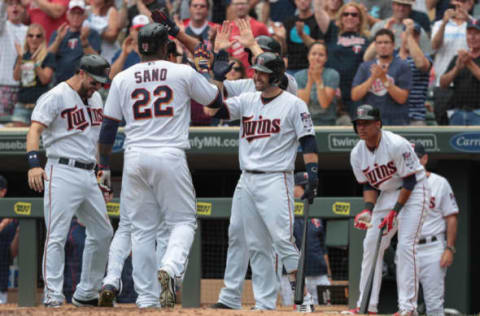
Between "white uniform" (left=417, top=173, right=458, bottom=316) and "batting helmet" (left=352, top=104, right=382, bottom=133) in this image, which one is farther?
"white uniform" (left=417, top=173, right=458, bottom=316)

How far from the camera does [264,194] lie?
5809mm

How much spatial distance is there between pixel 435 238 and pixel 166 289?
13.4 ft

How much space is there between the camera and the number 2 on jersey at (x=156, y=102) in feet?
17.0

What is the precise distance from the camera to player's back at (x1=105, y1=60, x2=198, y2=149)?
5.18 m

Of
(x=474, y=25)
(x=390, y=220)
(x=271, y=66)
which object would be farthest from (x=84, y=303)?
(x=474, y=25)

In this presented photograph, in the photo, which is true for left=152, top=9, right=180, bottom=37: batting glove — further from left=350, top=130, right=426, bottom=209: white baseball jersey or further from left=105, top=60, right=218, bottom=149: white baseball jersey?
left=350, top=130, right=426, bottom=209: white baseball jersey

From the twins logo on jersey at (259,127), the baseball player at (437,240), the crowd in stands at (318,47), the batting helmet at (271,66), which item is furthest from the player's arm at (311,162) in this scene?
the crowd in stands at (318,47)

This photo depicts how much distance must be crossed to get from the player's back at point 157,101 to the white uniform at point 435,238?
3666 millimetres

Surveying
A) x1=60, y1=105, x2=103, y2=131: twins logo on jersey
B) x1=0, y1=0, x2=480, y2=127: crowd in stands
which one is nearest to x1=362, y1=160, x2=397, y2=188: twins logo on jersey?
x1=0, y1=0, x2=480, y2=127: crowd in stands

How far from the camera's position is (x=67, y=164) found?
598cm

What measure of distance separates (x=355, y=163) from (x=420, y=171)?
21.8 inches

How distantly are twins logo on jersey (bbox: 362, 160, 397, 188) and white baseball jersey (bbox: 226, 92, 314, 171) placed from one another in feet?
4.17

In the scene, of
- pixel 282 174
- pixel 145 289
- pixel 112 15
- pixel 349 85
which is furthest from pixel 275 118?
pixel 112 15

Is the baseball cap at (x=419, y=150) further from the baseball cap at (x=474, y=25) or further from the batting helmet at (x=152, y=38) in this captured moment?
the batting helmet at (x=152, y=38)
